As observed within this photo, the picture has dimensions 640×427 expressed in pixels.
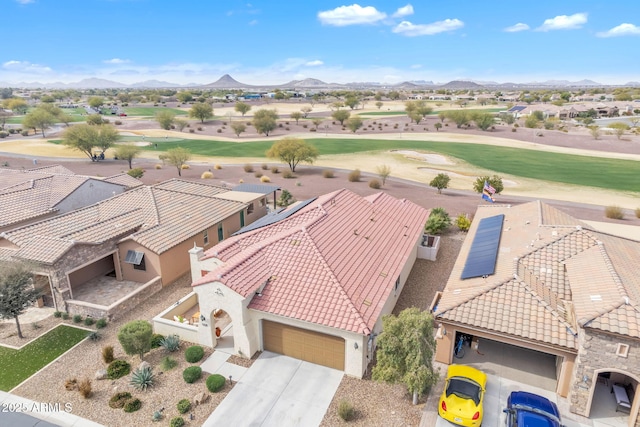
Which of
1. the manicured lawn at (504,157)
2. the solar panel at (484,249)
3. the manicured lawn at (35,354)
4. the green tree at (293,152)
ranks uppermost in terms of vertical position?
the green tree at (293,152)

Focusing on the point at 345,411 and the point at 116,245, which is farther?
the point at 116,245

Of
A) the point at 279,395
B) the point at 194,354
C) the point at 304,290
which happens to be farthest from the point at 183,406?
the point at 304,290

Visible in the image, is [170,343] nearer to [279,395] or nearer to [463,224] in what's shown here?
[279,395]

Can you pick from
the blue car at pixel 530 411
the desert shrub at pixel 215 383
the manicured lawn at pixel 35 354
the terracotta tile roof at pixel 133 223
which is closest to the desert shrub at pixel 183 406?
the desert shrub at pixel 215 383

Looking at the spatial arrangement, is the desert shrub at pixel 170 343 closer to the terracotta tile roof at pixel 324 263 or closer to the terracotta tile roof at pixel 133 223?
the terracotta tile roof at pixel 324 263

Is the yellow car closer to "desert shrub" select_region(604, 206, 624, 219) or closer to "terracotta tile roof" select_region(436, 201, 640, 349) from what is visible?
"terracotta tile roof" select_region(436, 201, 640, 349)

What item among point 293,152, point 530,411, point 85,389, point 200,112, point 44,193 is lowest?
point 85,389
